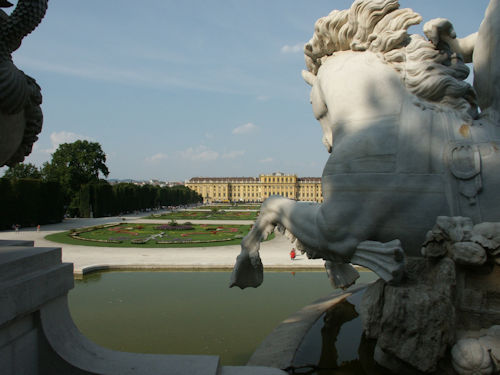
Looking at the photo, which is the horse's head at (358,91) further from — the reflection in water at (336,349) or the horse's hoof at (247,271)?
the reflection in water at (336,349)

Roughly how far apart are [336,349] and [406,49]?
282cm

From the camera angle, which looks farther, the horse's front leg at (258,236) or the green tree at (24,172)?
the green tree at (24,172)

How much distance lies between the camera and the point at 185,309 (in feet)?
20.0

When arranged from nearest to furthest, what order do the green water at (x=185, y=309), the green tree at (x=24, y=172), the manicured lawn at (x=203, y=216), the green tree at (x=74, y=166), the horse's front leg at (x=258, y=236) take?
1. the horse's front leg at (x=258, y=236)
2. the green water at (x=185, y=309)
3. the manicured lawn at (x=203, y=216)
4. the green tree at (x=74, y=166)
5. the green tree at (x=24, y=172)

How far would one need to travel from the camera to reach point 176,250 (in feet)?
43.6

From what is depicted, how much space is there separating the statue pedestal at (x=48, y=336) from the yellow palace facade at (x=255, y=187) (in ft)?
325

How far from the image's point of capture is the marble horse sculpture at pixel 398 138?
2.48 metres

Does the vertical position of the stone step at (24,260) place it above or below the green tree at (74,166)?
below

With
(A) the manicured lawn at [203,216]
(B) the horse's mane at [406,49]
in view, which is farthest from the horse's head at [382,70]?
(A) the manicured lawn at [203,216]

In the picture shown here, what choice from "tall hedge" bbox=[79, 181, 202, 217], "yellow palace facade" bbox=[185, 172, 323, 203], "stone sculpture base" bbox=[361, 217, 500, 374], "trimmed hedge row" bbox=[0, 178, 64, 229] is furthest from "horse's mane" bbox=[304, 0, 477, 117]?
"yellow palace facade" bbox=[185, 172, 323, 203]

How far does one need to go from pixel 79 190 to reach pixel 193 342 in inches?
1364

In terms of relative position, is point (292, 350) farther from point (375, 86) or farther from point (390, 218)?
point (375, 86)

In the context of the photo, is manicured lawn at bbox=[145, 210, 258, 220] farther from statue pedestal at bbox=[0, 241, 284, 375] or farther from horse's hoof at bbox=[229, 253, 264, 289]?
statue pedestal at bbox=[0, 241, 284, 375]

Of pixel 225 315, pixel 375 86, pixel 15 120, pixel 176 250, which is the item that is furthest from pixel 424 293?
pixel 176 250
